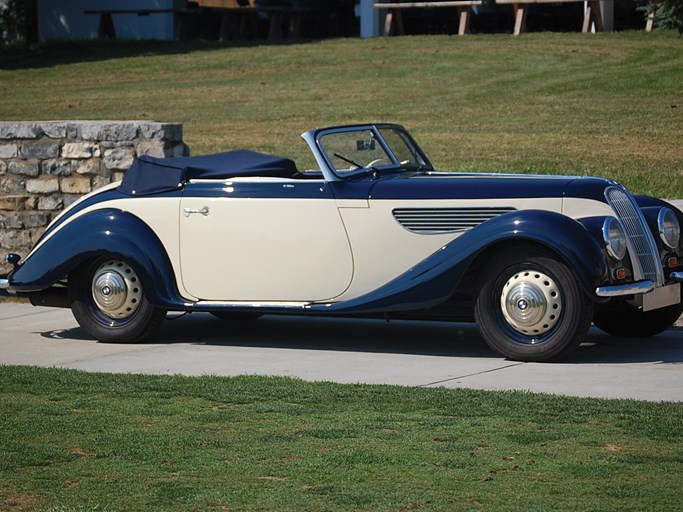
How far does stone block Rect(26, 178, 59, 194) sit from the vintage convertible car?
199 cm

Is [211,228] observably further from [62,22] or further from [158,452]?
[62,22]

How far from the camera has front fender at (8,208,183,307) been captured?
28.9ft

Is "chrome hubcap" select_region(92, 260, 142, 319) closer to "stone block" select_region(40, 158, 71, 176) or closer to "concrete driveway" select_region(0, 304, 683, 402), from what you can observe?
"concrete driveway" select_region(0, 304, 683, 402)

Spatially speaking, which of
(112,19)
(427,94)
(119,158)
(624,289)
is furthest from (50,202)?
(112,19)

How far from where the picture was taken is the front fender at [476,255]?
25.4 ft

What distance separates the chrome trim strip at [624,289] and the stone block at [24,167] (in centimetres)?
563

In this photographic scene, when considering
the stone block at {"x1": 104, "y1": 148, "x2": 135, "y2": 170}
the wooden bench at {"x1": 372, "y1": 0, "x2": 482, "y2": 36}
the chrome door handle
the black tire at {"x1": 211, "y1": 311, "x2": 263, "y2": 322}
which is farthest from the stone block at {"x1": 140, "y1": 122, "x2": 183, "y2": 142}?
the wooden bench at {"x1": 372, "y1": 0, "x2": 482, "y2": 36}

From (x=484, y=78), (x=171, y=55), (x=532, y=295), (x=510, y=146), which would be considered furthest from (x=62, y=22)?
(x=532, y=295)

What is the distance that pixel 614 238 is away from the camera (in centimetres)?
792

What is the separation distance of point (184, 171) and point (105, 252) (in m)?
0.77

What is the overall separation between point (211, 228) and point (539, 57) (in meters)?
13.2

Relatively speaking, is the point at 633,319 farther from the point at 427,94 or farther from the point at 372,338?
the point at 427,94

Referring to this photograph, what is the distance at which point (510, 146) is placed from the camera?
15.3 m

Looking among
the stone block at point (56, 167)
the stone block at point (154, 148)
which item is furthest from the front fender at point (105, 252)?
the stone block at point (56, 167)
